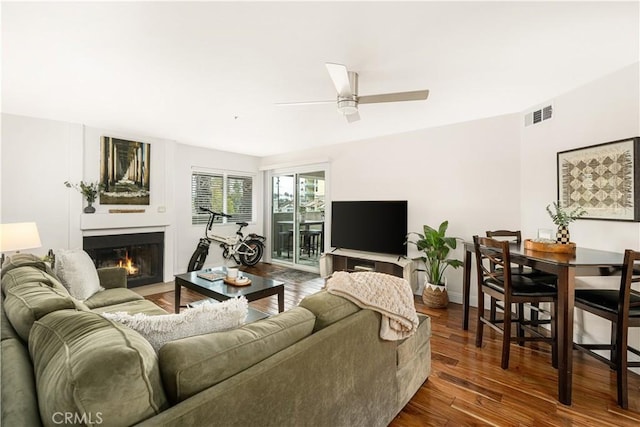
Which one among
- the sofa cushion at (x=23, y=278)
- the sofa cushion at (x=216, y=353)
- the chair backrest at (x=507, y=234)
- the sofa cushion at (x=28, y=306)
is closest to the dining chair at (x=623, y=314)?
the chair backrest at (x=507, y=234)

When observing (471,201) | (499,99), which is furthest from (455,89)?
(471,201)

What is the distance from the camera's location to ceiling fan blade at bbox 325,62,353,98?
6.37 feet

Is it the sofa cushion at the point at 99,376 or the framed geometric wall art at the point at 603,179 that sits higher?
the framed geometric wall art at the point at 603,179

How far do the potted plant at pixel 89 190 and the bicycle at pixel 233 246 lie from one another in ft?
5.32

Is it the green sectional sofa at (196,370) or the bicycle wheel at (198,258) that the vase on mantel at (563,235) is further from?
the bicycle wheel at (198,258)

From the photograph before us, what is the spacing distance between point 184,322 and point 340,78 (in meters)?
1.81

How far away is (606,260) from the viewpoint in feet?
6.52

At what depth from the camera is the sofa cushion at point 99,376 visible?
0.67 m

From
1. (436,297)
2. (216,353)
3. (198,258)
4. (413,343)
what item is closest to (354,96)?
(413,343)

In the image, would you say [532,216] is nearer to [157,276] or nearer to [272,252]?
[272,252]

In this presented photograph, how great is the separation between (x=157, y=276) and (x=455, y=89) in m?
4.83

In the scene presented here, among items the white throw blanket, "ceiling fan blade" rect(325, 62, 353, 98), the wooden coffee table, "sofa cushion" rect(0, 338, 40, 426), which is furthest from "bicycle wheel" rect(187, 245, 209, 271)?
"sofa cushion" rect(0, 338, 40, 426)

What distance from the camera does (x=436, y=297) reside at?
3594mm

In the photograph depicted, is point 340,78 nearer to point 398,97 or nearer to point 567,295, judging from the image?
point 398,97
